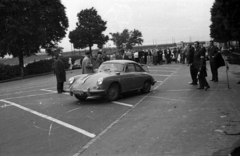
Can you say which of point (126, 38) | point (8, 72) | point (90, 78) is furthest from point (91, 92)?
point (126, 38)

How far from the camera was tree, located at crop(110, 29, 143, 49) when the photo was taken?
3583 inches

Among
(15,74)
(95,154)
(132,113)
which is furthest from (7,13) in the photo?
(95,154)

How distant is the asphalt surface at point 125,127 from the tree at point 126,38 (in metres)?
79.7

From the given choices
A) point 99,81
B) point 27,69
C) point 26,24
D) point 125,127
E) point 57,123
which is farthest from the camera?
point 27,69

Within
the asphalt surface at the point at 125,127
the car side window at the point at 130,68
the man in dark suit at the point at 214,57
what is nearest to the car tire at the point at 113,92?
the asphalt surface at the point at 125,127

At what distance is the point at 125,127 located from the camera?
6801 mm

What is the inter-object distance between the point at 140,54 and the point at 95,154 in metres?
30.1

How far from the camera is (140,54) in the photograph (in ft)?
114

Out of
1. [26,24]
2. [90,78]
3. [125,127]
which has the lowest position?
[125,127]

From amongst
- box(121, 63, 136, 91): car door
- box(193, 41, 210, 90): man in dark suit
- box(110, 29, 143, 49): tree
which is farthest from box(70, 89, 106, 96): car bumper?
box(110, 29, 143, 49): tree

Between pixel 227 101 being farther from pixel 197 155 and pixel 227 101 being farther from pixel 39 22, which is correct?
pixel 39 22

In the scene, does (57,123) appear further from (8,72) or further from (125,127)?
(8,72)

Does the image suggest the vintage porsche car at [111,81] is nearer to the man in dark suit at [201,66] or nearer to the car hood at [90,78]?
the car hood at [90,78]

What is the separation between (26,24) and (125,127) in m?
27.5
